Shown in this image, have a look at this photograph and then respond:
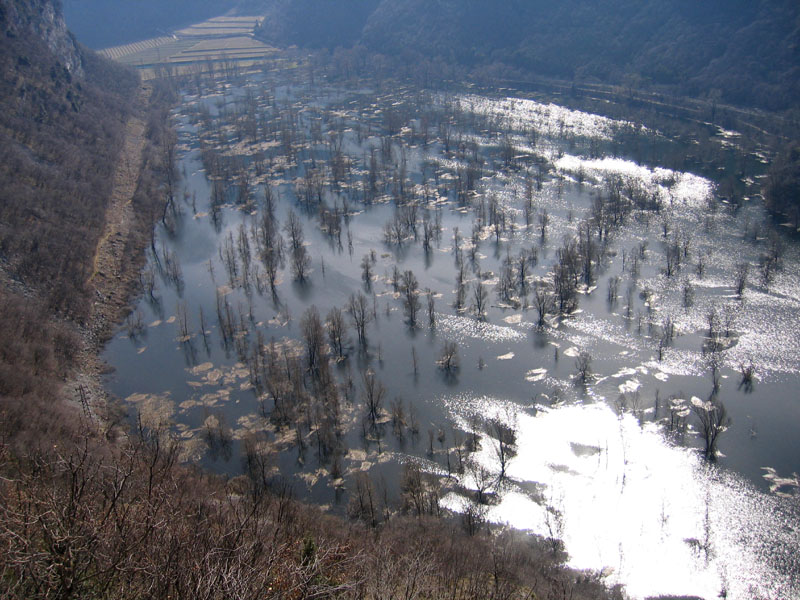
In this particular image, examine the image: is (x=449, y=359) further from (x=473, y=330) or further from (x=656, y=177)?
(x=656, y=177)

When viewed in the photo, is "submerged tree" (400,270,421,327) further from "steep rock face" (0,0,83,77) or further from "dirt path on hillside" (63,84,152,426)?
Result: "steep rock face" (0,0,83,77)

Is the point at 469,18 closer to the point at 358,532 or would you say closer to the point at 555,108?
the point at 555,108

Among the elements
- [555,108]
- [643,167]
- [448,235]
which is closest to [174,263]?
[448,235]

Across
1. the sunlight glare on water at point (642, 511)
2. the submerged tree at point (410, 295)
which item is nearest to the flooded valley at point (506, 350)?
the sunlight glare on water at point (642, 511)

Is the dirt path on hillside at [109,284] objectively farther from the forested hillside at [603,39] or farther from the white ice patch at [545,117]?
the forested hillside at [603,39]

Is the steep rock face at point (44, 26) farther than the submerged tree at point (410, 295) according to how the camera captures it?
Yes

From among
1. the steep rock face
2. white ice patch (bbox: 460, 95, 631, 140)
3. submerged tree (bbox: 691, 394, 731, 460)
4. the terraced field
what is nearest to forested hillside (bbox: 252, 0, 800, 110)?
the terraced field

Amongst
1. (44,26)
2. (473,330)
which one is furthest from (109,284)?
(44,26)
